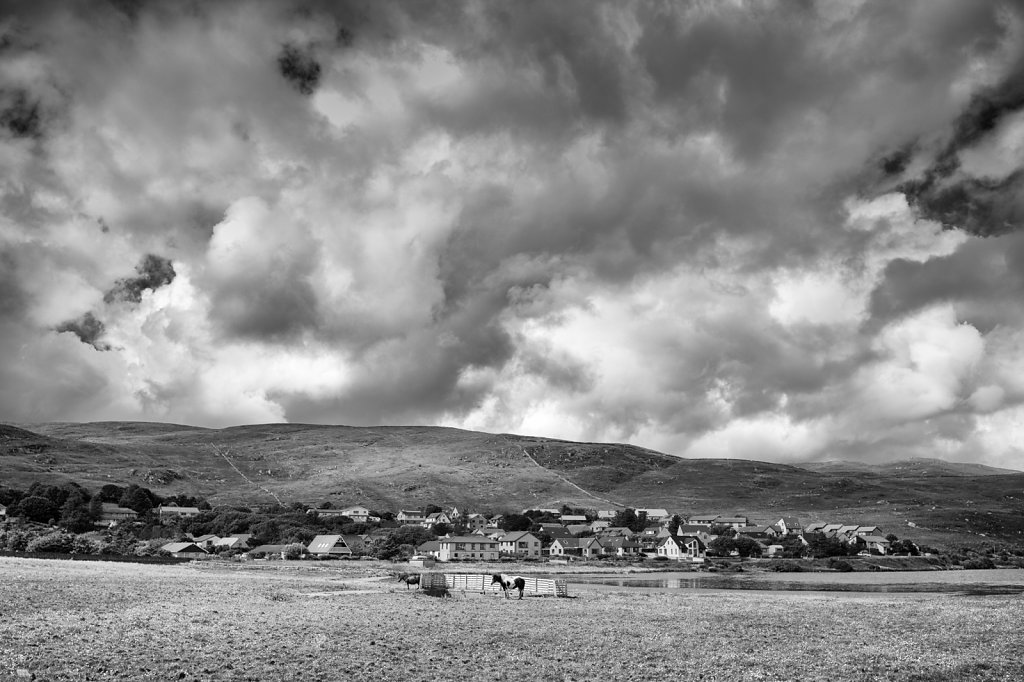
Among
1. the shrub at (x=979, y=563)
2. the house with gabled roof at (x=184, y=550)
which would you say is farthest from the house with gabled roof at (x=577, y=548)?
the house with gabled roof at (x=184, y=550)

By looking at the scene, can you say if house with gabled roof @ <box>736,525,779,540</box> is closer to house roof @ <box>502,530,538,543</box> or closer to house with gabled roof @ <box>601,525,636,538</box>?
house with gabled roof @ <box>601,525,636,538</box>

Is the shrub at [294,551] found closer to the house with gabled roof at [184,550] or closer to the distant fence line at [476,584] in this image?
the house with gabled roof at [184,550]

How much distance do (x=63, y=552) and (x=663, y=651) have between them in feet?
407

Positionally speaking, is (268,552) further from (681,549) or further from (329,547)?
(681,549)

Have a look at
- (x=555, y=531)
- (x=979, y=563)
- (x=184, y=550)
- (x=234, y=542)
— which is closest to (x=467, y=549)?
(x=555, y=531)

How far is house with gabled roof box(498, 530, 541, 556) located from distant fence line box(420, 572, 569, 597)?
4190 inches

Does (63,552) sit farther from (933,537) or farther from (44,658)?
(933,537)

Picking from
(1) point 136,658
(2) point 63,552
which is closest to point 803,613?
(1) point 136,658

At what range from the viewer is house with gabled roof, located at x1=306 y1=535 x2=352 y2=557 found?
13436 cm

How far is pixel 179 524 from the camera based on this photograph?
16775cm

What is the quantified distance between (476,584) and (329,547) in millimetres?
87536

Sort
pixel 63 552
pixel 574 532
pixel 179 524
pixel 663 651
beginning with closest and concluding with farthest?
1. pixel 663 651
2. pixel 63 552
3. pixel 179 524
4. pixel 574 532

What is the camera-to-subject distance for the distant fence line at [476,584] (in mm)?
53688

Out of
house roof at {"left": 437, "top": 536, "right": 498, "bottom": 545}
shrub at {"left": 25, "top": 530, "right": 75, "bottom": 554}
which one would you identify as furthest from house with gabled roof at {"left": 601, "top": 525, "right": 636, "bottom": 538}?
shrub at {"left": 25, "top": 530, "right": 75, "bottom": 554}
